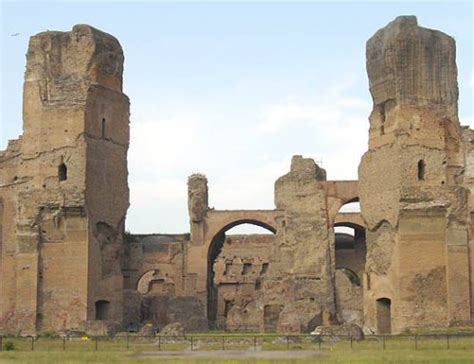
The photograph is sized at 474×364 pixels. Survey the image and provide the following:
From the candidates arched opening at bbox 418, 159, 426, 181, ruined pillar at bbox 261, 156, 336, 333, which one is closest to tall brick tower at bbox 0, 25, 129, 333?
ruined pillar at bbox 261, 156, 336, 333

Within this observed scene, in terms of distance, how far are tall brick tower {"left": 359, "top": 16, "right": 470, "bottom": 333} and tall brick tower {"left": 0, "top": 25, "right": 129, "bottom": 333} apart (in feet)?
29.4

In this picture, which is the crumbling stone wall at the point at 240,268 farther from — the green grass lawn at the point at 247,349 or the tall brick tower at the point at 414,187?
the green grass lawn at the point at 247,349

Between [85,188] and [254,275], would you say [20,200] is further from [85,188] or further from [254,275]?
[254,275]

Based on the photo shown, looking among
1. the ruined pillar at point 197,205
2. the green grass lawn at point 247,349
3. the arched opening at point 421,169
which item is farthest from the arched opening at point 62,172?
the arched opening at point 421,169

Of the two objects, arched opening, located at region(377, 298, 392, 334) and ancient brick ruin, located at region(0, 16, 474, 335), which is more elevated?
ancient brick ruin, located at region(0, 16, 474, 335)

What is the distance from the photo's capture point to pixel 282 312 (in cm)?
3469

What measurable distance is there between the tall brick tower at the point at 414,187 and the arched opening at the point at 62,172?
10254mm

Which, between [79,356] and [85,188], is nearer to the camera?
[79,356]

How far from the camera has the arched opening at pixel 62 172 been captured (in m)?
30.4

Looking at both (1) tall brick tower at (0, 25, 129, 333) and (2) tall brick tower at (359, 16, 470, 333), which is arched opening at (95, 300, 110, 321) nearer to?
(1) tall brick tower at (0, 25, 129, 333)

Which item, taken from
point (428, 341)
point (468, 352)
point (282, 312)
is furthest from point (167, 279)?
point (468, 352)

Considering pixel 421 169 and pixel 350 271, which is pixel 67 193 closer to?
pixel 421 169

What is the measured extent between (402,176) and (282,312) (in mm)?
8646

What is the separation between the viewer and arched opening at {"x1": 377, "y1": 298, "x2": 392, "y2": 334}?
97.4 ft
